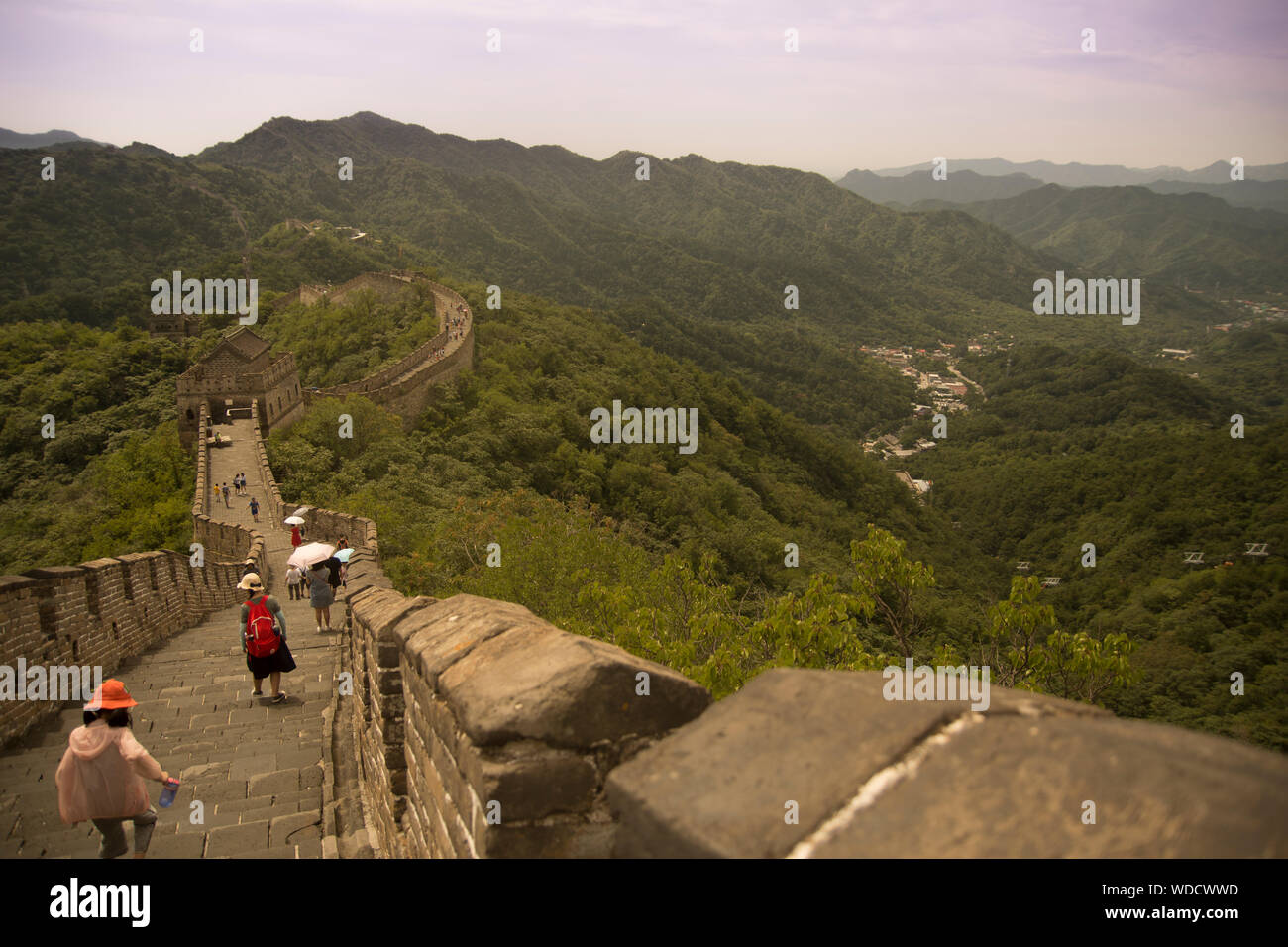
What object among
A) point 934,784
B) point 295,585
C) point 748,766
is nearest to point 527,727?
point 748,766

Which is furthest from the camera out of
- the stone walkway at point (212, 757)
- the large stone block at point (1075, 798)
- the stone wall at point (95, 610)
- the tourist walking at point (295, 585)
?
the tourist walking at point (295, 585)

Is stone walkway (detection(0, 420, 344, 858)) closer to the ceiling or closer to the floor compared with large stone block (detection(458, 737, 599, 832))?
closer to the floor

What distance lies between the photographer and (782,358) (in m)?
103

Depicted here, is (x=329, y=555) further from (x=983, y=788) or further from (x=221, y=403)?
(x=221, y=403)

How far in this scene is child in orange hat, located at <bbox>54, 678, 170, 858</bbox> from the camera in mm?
4277

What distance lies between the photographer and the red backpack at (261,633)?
7.03 metres

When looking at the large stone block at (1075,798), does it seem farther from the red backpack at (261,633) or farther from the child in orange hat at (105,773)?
the red backpack at (261,633)

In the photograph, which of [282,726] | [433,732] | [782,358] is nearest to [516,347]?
[282,726]

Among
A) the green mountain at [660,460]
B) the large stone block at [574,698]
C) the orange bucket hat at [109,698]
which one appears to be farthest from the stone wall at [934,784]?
the green mountain at [660,460]

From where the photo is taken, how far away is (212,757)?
6.06 m

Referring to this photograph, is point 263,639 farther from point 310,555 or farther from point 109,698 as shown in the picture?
point 310,555

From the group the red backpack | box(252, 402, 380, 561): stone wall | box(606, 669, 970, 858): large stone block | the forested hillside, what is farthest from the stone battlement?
box(606, 669, 970, 858): large stone block

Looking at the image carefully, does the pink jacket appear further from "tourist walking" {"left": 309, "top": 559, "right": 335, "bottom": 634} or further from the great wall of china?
"tourist walking" {"left": 309, "top": 559, "right": 335, "bottom": 634}

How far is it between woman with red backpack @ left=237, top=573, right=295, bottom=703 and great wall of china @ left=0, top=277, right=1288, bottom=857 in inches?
130
